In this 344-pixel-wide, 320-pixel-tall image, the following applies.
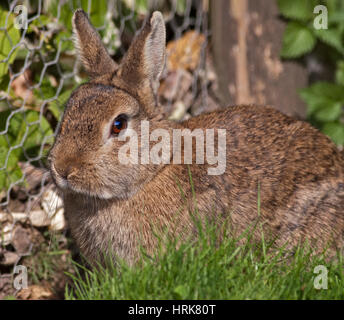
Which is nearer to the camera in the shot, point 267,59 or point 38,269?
point 38,269

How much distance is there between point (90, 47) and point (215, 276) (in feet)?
4.76

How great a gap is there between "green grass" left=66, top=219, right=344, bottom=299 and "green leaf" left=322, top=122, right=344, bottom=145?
2204mm

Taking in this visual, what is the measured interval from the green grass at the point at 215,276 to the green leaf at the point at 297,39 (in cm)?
258

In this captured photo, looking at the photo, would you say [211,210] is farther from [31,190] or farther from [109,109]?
[31,190]

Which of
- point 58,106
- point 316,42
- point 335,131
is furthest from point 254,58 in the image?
point 58,106

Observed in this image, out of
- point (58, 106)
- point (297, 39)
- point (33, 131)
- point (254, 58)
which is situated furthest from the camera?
point (254, 58)

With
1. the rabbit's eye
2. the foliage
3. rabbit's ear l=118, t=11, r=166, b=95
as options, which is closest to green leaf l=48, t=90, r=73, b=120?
rabbit's ear l=118, t=11, r=166, b=95

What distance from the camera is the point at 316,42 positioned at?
522 cm

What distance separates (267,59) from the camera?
5277mm

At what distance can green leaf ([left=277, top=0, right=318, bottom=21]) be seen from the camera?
5.04 metres

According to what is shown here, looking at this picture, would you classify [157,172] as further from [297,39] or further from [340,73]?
[340,73]
